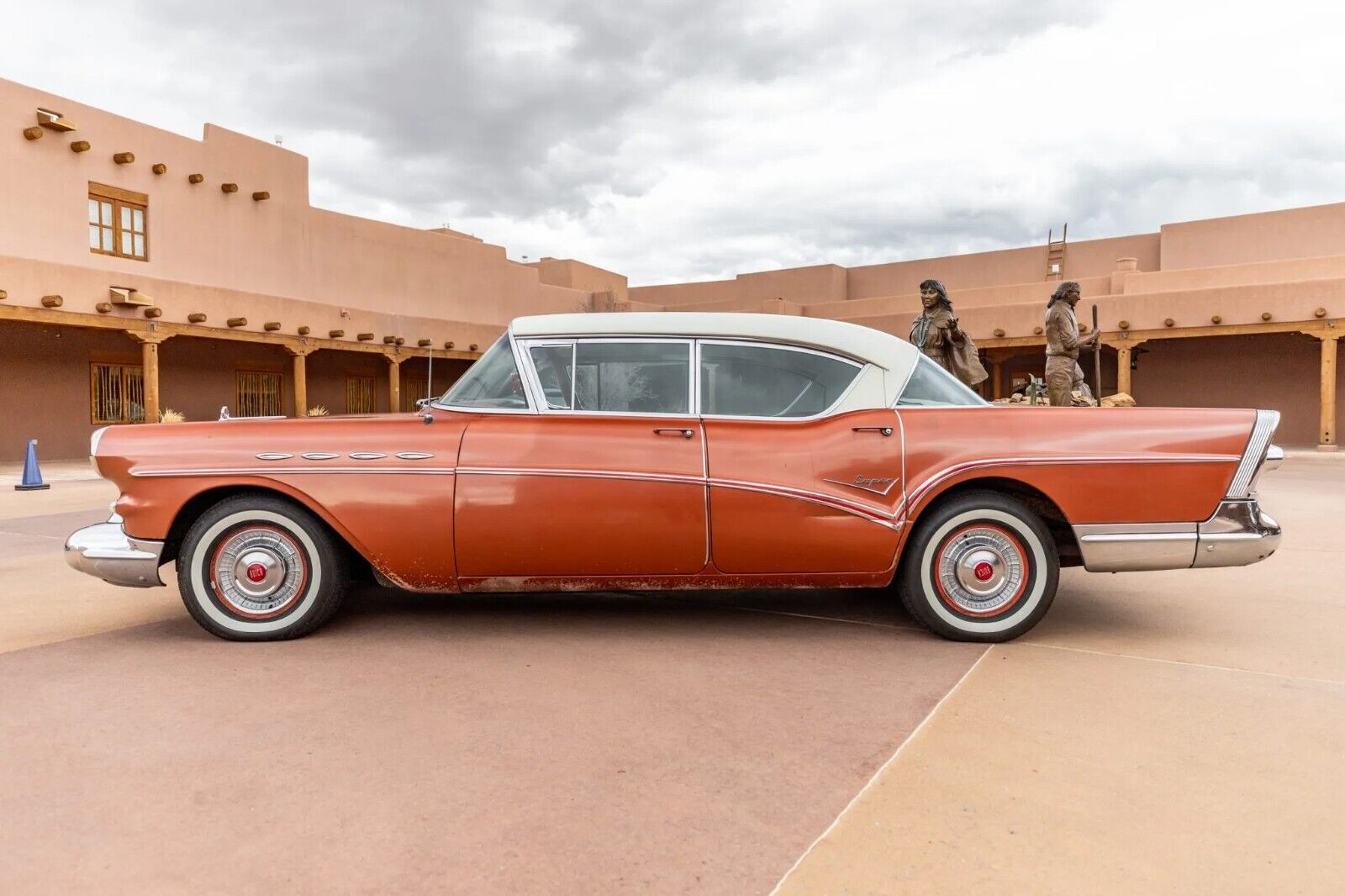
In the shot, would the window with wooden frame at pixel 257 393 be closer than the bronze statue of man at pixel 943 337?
No

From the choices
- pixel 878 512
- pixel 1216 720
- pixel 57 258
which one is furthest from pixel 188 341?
pixel 1216 720

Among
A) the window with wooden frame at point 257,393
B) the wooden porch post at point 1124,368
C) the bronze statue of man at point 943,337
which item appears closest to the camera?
the bronze statue of man at point 943,337

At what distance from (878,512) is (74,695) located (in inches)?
119

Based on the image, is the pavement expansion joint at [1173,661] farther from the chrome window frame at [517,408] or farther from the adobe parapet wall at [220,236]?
the adobe parapet wall at [220,236]

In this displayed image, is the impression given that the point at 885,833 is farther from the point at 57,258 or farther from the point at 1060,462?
A: the point at 57,258

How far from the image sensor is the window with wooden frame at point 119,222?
18312 mm

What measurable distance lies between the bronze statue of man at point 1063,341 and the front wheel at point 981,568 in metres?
5.59

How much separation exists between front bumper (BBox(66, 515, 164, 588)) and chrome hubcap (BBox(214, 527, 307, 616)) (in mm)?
275

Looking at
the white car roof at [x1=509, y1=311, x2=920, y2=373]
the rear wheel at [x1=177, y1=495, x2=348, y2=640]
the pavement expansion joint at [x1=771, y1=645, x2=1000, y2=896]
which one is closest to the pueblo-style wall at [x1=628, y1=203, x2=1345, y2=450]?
the white car roof at [x1=509, y1=311, x2=920, y2=373]

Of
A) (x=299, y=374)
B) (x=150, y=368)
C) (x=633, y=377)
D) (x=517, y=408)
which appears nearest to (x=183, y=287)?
(x=150, y=368)

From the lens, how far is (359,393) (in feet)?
83.3

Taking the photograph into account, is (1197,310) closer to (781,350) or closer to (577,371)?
(781,350)

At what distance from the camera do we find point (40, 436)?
56.8 feet

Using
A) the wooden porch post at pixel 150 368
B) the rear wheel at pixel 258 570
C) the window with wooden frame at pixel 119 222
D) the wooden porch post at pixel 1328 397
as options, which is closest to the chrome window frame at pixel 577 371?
the rear wheel at pixel 258 570
